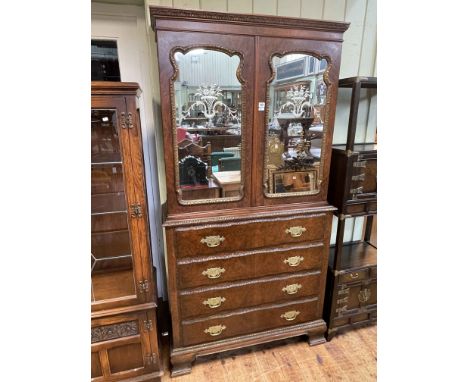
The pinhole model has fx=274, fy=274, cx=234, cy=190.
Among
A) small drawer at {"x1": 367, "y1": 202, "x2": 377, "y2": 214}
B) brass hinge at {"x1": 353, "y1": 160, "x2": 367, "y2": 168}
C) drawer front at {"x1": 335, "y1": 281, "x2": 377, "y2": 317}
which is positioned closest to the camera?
brass hinge at {"x1": 353, "y1": 160, "x2": 367, "y2": 168}

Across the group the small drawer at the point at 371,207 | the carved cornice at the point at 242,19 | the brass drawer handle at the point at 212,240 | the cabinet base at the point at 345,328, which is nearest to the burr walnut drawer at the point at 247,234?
the brass drawer handle at the point at 212,240

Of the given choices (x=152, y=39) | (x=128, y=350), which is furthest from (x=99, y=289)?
(x=152, y=39)

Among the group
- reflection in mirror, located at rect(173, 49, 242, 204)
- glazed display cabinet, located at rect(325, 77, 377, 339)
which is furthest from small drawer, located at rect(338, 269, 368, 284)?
reflection in mirror, located at rect(173, 49, 242, 204)

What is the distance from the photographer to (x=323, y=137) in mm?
1548

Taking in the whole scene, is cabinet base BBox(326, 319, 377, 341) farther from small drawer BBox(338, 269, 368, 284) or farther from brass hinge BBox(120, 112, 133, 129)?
brass hinge BBox(120, 112, 133, 129)

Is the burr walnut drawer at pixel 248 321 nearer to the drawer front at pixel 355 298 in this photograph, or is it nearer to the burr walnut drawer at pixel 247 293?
the burr walnut drawer at pixel 247 293

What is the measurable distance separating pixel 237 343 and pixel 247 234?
28.2 inches

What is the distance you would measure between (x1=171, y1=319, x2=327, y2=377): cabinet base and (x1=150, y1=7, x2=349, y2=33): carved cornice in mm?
1726

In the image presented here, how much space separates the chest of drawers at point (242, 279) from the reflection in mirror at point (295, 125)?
8.6 inches

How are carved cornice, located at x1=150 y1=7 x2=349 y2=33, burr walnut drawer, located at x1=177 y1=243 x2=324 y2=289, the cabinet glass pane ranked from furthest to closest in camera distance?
burr walnut drawer, located at x1=177 y1=243 x2=324 y2=289, the cabinet glass pane, carved cornice, located at x1=150 y1=7 x2=349 y2=33

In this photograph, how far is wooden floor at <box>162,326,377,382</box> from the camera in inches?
64.3

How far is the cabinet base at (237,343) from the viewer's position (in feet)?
5.31
